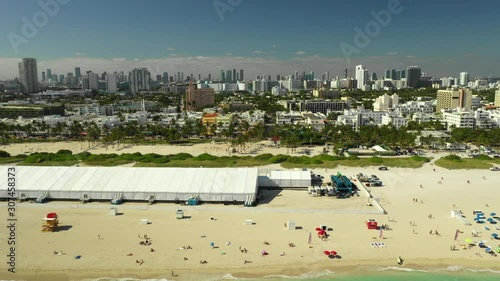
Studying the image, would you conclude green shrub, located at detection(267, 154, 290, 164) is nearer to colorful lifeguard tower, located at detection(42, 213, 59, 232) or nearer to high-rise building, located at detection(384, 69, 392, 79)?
colorful lifeguard tower, located at detection(42, 213, 59, 232)

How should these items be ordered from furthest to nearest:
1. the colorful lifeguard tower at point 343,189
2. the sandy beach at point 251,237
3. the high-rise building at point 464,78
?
1. the high-rise building at point 464,78
2. the colorful lifeguard tower at point 343,189
3. the sandy beach at point 251,237

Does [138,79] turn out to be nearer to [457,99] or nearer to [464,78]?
[457,99]

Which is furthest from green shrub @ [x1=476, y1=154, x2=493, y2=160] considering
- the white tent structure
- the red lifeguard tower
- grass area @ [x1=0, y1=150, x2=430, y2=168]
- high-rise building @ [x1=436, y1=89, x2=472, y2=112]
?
high-rise building @ [x1=436, y1=89, x2=472, y2=112]

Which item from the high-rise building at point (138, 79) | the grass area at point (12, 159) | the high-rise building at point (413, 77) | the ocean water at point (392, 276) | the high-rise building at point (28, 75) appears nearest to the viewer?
the ocean water at point (392, 276)

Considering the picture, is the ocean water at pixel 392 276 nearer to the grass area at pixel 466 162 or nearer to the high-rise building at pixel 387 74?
the grass area at pixel 466 162

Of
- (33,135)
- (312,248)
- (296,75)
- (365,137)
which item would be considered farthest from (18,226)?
(296,75)

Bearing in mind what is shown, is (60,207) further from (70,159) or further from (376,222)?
(376,222)

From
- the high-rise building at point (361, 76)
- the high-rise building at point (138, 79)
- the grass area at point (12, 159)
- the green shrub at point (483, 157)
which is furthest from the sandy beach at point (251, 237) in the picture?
the high-rise building at point (361, 76)
